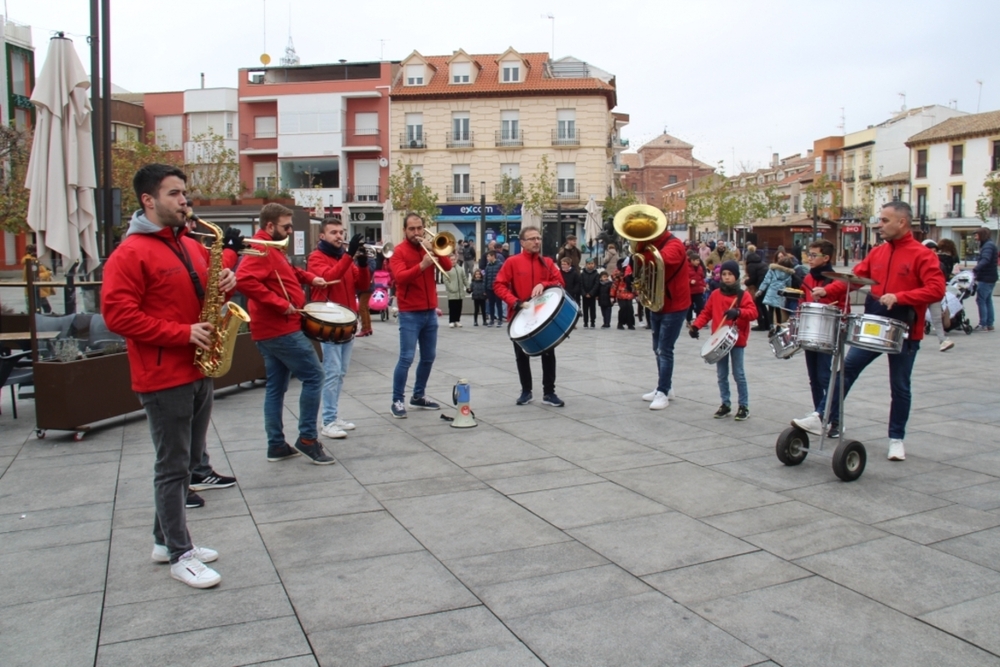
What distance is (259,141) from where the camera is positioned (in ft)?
158

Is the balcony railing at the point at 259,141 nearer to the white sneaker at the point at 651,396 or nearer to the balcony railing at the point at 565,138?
the balcony railing at the point at 565,138

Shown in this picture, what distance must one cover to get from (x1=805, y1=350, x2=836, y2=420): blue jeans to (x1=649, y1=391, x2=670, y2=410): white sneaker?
4.97ft

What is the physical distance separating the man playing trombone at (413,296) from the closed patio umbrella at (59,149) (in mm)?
5265

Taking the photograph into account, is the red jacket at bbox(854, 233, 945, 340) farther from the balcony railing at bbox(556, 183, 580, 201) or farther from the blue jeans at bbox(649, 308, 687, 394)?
the balcony railing at bbox(556, 183, 580, 201)

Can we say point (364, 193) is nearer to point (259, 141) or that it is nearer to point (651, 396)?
point (259, 141)

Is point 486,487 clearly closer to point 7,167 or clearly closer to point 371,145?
point 7,167

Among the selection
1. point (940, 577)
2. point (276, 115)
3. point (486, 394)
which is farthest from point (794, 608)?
point (276, 115)

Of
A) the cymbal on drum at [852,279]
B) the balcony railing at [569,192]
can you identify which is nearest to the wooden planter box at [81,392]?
the cymbal on drum at [852,279]

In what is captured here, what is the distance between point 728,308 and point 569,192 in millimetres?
39473

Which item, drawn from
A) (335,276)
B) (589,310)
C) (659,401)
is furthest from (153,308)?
(589,310)

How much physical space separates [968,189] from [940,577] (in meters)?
55.9

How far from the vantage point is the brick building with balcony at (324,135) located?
4694 cm

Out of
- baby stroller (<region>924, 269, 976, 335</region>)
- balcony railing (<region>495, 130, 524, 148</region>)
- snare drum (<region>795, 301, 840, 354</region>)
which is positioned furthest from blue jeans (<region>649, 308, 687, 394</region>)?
balcony railing (<region>495, 130, 524, 148</region>)

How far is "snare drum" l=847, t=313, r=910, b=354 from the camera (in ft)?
17.2
